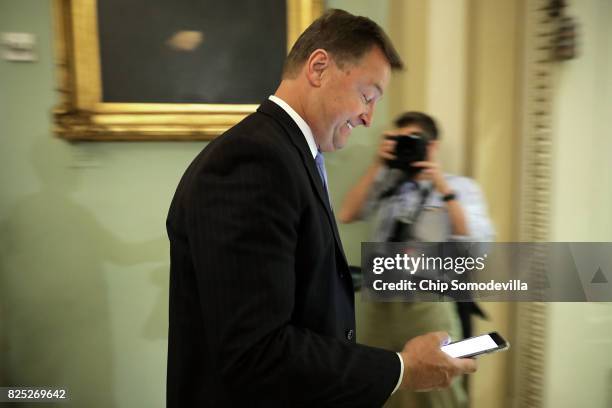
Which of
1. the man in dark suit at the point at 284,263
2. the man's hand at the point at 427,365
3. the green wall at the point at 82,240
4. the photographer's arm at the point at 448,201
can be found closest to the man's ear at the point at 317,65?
the man in dark suit at the point at 284,263

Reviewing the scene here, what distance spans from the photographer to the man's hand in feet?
1.83

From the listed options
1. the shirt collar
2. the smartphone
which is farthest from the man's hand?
the shirt collar

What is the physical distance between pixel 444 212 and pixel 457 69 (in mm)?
443

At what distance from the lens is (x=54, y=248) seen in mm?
1368

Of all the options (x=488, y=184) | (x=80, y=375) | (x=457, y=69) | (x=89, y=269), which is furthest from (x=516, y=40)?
(x=80, y=375)

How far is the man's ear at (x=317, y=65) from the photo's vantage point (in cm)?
72

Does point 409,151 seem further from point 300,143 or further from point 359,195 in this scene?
point 300,143

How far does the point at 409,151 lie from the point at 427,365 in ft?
2.18

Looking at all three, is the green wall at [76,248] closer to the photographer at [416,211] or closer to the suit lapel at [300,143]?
the photographer at [416,211]

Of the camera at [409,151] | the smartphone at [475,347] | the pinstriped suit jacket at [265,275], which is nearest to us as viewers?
the pinstriped suit jacket at [265,275]

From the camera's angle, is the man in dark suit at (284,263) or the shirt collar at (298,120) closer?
the man in dark suit at (284,263)

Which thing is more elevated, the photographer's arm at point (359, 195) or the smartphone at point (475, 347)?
the photographer's arm at point (359, 195)

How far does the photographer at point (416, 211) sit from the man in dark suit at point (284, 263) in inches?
18.2

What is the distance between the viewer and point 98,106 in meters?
1.28
